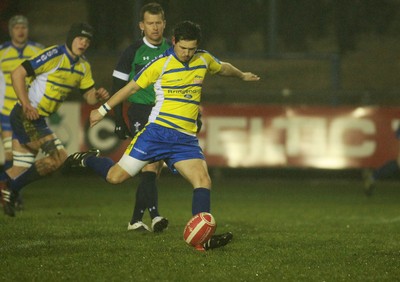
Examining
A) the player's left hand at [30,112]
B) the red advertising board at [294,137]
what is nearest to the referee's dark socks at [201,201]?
the player's left hand at [30,112]

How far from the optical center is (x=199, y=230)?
755cm

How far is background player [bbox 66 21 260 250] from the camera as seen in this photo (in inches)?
312

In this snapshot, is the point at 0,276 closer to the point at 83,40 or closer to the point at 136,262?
the point at 136,262

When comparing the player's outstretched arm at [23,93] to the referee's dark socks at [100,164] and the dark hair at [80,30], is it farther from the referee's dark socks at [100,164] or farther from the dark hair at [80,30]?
the referee's dark socks at [100,164]

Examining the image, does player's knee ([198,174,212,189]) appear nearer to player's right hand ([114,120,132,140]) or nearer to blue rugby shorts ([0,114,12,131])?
player's right hand ([114,120,132,140])

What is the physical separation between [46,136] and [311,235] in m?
3.03

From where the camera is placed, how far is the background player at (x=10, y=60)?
464 inches

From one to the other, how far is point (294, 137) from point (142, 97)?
259 inches

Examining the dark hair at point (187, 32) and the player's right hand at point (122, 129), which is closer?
the dark hair at point (187, 32)

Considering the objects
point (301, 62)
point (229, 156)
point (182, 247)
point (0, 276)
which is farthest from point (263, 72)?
point (0, 276)

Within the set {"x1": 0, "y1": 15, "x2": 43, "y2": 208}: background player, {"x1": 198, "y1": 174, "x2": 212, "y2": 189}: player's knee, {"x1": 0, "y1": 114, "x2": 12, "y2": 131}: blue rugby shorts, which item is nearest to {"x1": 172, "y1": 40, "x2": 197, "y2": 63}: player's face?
{"x1": 198, "y1": 174, "x2": 212, "y2": 189}: player's knee

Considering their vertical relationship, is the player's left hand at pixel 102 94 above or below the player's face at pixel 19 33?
below

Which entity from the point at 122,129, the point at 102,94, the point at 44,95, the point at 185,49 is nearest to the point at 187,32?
the point at 185,49

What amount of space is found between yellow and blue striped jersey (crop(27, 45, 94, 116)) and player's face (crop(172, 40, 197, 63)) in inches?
88.5
